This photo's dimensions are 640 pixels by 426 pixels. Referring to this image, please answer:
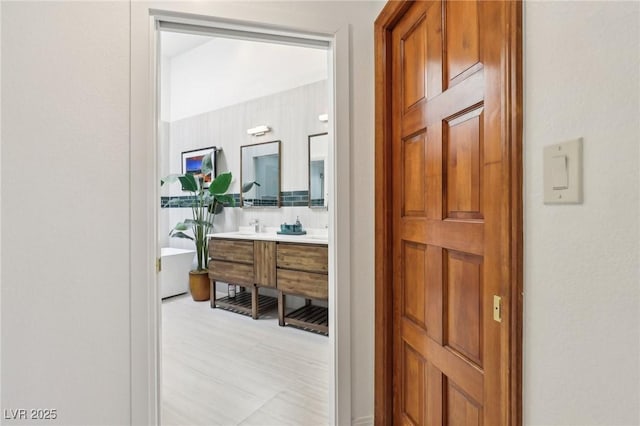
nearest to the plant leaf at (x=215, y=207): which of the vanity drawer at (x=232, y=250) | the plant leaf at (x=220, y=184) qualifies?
the plant leaf at (x=220, y=184)

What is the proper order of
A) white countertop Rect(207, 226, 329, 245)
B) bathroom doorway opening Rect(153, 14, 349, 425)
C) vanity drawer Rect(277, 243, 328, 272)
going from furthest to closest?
white countertop Rect(207, 226, 329, 245) < vanity drawer Rect(277, 243, 328, 272) < bathroom doorway opening Rect(153, 14, 349, 425)

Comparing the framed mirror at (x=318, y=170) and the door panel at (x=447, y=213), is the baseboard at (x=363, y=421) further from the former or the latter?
the framed mirror at (x=318, y=170)

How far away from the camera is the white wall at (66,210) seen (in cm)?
119

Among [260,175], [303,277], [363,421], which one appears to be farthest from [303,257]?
[363,421]

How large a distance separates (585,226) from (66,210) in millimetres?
1650

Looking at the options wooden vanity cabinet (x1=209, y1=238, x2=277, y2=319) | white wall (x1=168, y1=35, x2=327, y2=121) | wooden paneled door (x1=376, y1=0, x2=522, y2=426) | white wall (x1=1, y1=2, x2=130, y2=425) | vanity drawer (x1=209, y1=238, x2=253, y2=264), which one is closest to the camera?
wooden paneled door (x1=376, y1=0, x2=522, y2=426)

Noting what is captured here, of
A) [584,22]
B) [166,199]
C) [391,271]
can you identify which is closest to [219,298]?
[166,199]

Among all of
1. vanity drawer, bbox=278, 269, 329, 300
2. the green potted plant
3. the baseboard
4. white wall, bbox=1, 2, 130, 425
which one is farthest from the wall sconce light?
the baseboard

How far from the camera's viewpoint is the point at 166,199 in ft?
16.1

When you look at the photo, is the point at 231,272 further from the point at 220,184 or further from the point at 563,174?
the point at 563,174

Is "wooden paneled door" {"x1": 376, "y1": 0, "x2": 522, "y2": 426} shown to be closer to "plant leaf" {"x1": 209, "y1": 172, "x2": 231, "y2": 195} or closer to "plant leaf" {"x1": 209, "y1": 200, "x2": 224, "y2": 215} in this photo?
"plant leaf" {"x1": 209, "y1": 172, "x2": 231, "y2": 195}

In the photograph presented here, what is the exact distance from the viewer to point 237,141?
161 inches

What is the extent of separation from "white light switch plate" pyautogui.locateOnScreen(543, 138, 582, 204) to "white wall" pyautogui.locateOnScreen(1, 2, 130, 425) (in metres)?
1.44

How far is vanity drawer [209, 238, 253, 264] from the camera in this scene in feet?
10.8
